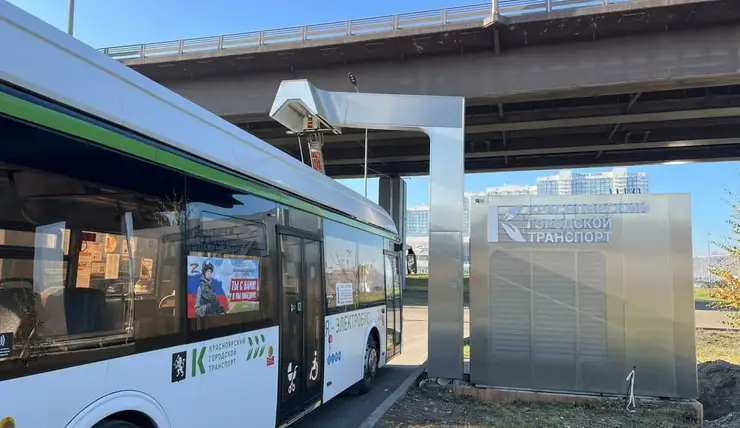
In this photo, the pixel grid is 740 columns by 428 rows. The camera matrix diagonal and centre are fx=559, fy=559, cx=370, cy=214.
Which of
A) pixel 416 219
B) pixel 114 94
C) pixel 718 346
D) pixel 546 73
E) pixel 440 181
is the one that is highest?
pixel 546 73

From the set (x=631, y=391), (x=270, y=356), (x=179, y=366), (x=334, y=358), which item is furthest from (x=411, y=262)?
(x=179, y=366)

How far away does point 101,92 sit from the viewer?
3.37 metres

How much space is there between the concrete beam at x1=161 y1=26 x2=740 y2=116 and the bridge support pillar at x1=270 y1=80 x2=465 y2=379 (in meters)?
11.3

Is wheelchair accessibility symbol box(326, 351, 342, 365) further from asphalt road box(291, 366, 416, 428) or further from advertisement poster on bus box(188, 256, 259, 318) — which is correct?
advertisement poster on bus box(188, 256, 259, 318)

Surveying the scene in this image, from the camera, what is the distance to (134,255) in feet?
11.7

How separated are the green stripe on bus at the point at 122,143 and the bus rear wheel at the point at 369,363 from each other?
3.84 m

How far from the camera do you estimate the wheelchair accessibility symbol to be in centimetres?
690

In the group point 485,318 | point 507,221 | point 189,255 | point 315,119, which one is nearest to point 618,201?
point 507,221

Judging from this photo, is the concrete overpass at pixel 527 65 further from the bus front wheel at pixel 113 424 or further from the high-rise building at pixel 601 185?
the bus front wheel at pixel 113 424

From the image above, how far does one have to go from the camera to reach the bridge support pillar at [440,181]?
8867 mm

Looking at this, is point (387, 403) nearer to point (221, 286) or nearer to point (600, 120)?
point (221, 286)

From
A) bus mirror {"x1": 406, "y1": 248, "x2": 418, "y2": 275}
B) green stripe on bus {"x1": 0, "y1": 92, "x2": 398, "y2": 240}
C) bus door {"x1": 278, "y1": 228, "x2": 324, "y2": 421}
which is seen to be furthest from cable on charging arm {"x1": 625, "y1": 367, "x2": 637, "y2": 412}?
green stripe on bus {"x1": 0, "y1": 92, "x2": 398, "y2": 240}

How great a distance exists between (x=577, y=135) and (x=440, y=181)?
22067mm

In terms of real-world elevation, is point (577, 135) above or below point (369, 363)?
above
